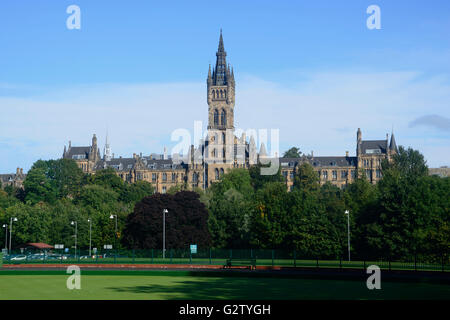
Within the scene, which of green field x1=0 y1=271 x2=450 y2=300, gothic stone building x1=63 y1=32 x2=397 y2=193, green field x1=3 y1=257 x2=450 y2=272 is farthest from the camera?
gothic stone building x1=63 y1=32 x2=397 y2=193

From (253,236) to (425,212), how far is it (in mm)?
25121

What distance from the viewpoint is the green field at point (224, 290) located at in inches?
1423

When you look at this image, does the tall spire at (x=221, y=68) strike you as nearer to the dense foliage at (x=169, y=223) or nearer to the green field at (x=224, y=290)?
the dense foliage at (x=169, y=223)

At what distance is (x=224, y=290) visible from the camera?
131 feet

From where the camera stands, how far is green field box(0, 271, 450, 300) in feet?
119

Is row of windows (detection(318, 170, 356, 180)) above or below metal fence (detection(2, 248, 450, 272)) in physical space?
above

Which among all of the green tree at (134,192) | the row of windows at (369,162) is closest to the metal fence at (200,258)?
the green tree at (134,192)

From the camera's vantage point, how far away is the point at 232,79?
621 ft

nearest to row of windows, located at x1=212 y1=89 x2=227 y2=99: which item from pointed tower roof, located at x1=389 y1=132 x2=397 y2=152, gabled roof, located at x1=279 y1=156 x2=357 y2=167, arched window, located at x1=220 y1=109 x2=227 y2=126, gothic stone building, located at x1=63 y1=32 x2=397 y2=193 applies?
gothic stone building, located at x1=63 y1=32 x2=397 y2=193

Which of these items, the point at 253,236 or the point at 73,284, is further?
the point at 253,236

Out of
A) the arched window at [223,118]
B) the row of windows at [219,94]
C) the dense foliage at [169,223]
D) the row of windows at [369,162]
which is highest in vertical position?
the row of windows at [219,94]

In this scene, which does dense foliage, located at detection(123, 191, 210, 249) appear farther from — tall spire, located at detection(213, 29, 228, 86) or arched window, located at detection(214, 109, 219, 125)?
tall spire, located at detection(213, 29, 228, 86)
